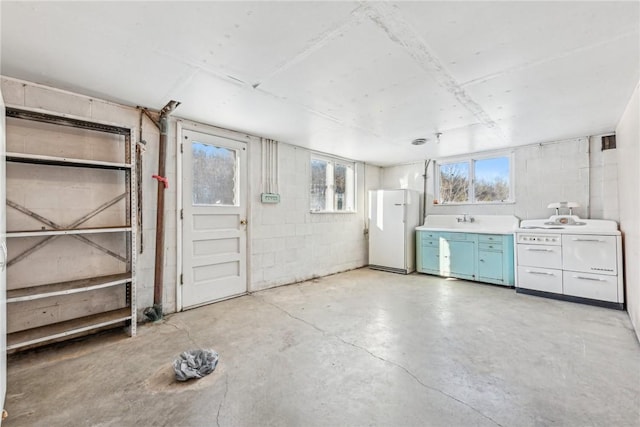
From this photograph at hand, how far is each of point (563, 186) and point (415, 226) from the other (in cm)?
232

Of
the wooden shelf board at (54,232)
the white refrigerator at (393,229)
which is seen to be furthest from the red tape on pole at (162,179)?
the white refrigerator at (393,229)

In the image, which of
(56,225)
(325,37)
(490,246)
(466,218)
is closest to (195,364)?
(56,225)

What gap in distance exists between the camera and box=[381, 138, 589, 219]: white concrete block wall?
4.06 m

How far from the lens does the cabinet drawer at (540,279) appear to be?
3.66m

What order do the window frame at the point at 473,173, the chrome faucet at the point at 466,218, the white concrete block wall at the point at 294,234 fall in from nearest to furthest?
the white concrete block wall at the point at 294,234 < the window frame at the point at 473,173 < the chrome faucet at the point at 466,218

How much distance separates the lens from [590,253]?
3.44 meters

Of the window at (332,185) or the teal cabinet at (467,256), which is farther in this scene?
the window at (332,185)

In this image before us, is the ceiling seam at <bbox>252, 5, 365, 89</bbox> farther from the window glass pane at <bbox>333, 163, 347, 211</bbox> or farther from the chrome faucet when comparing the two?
the chrome faucet

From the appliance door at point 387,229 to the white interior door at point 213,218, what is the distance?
277 centimetres

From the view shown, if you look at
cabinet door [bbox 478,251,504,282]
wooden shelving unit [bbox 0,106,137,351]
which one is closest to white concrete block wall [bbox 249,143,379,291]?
wooden shelving unit [bbox 0,106,137,351]

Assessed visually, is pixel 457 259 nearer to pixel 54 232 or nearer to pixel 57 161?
pixel 54 232

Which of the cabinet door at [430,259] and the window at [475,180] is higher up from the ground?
the window at [475,180]

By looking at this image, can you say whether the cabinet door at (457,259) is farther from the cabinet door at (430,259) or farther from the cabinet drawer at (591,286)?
the cabinet drawer at (591,286)

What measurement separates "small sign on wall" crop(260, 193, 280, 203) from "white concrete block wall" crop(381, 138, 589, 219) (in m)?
3.55
